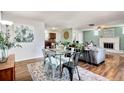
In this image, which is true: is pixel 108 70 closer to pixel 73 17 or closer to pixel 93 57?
pixel 93 57

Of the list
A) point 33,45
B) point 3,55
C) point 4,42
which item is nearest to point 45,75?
point 33,45

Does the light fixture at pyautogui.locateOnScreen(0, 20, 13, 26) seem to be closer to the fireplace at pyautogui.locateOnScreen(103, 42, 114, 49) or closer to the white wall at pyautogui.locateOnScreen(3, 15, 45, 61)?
the white wall at pyautogui.locateOnScreen(3, 15, 45, 61)

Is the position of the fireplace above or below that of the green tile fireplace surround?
below

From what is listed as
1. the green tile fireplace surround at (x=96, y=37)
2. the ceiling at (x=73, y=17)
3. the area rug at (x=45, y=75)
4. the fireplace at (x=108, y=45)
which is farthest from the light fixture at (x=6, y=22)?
the fireplace at (x=108, y=45)

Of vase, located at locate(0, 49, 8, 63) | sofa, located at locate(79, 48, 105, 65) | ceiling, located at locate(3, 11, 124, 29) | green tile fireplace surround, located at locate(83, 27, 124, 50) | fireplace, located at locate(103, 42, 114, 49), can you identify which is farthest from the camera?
sofa, located at locate(79, 48, 105, 65)

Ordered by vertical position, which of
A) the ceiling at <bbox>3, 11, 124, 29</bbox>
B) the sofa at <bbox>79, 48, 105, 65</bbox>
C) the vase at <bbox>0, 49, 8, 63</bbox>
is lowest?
the sofa at <bbox>79, 48, 105, 65</bbox>

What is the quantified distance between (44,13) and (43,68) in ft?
4.61

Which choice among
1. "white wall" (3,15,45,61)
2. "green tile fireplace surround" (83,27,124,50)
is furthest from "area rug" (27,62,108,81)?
"green tile fireplace surround" (83,27,124,50)

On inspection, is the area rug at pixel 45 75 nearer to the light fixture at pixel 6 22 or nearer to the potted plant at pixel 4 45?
the potted plant at pixel 4 45

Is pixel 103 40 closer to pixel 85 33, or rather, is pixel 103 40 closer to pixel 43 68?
pixel 85 33

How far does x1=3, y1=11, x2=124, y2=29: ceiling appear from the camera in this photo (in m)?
2.03
